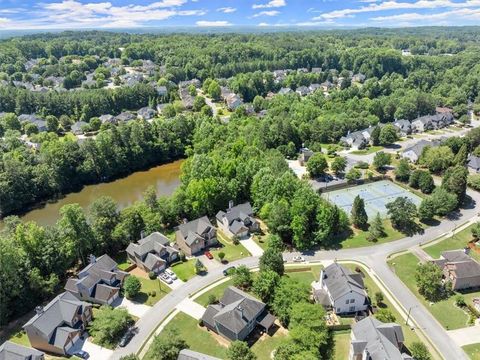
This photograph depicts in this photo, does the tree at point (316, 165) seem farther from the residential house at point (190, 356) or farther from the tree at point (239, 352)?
the residential house at point (190, 356)

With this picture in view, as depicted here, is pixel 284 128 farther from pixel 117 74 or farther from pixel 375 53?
pixel 375 53

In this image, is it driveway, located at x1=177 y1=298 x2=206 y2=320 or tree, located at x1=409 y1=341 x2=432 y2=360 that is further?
driveway, located at x1=177 y1=298 x2=206 y2=320

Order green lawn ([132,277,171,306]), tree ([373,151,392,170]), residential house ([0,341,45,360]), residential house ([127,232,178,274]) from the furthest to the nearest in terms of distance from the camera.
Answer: tree ([373,151,392,170]) < residential house ([127,232,178,274]) < green lawn ([132,277,171,306]) < residential house ([0,341,45,360])

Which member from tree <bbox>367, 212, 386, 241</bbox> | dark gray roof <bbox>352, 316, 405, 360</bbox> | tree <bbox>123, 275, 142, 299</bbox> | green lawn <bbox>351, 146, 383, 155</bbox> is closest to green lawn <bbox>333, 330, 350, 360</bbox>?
dark gray roof <bbox>352, 316, 405, 360</bbox>

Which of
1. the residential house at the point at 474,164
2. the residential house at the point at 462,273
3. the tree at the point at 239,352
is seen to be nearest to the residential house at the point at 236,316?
the tree at the point at 239,352

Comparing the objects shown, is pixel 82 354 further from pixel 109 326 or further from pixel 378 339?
pixel 378 339

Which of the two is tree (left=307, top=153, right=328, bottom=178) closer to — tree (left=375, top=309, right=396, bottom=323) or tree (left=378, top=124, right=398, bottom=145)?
tree (left=378, top=124, right=398, bottom=145)

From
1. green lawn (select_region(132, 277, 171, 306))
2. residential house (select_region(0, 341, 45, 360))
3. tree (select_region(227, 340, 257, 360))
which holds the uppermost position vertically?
residential house (select_region(0, 341, 45, 360))
